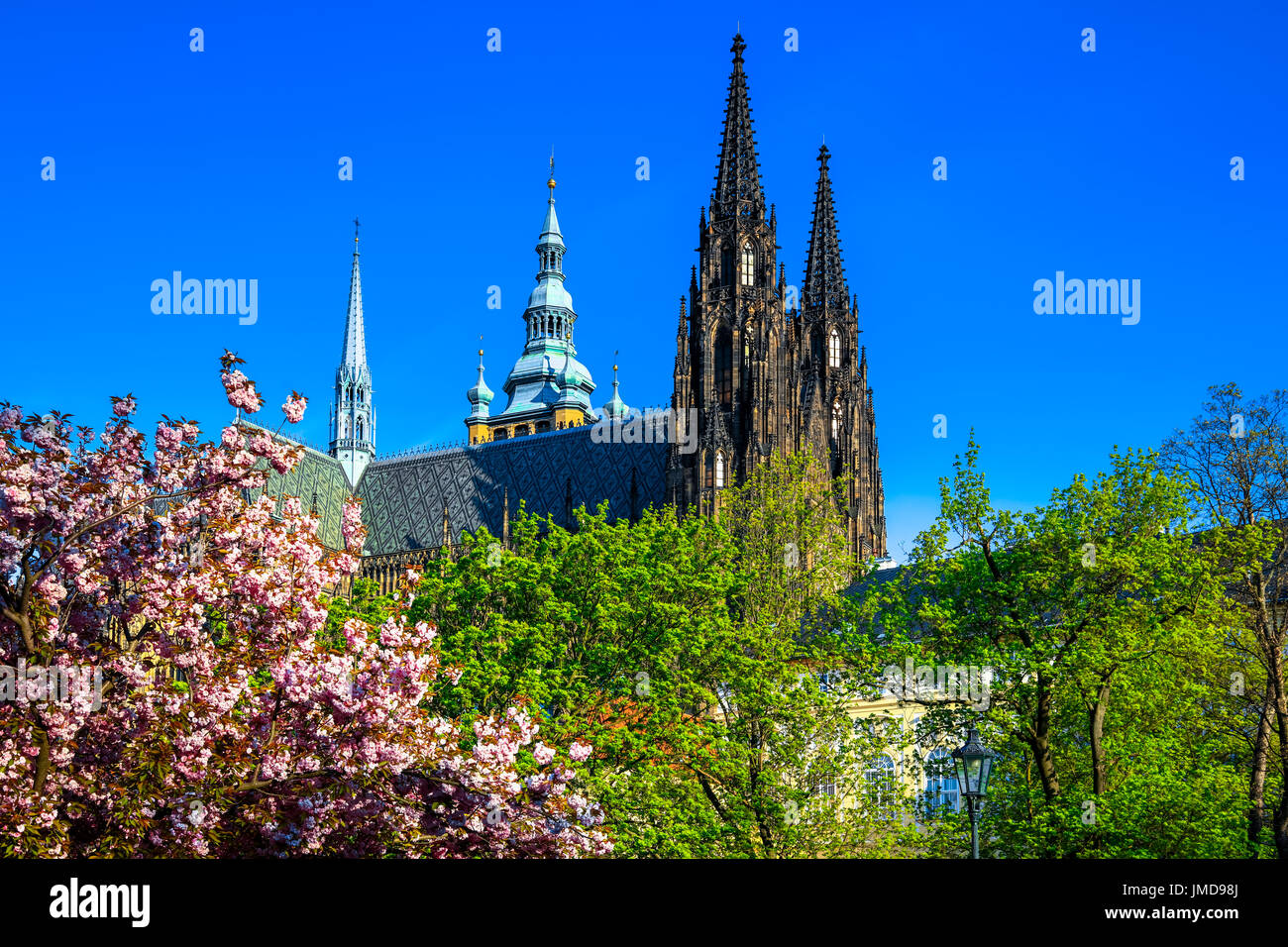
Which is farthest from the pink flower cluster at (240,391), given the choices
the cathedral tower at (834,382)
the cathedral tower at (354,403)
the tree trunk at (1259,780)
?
the cathedral tower at (354,403)

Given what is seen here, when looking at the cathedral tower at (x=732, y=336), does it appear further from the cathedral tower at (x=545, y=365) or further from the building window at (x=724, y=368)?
the cathedral tower at (x=545, y=365)

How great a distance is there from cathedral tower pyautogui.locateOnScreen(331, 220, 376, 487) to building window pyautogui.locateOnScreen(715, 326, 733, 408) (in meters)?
36.5

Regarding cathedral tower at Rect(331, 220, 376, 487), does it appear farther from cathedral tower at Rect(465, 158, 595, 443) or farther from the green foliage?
the green foliage

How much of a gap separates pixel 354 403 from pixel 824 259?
139 ft

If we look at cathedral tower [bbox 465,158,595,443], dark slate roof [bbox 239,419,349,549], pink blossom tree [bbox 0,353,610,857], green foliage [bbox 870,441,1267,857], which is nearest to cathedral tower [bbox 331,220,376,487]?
dark slate roof [bbox 239,419,349,549]

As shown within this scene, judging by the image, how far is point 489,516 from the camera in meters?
83.8

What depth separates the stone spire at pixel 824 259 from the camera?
8156cm

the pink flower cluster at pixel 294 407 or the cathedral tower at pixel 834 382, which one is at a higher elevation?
the cathedral tower at pixel 834 382

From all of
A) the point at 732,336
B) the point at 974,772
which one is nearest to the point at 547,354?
the point at 732,336

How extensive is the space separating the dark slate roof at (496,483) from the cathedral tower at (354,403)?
4.92 m

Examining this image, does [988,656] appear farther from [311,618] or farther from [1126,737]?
[311,618]

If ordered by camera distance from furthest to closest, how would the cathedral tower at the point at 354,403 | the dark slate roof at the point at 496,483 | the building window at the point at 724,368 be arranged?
the cathedral tower at the point at 354,403
the dark slate roof at the point at 496,483
the building window at the point at 724,368
